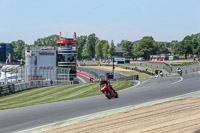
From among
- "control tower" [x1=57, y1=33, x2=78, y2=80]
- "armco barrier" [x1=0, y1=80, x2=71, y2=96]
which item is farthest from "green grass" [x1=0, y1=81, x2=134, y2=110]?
"control tower" [x1=57, y1=33, x2=78, y2=80]

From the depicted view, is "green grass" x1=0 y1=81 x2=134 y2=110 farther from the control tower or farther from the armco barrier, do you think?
the control tower

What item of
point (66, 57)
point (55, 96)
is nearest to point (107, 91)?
point (55, 96)

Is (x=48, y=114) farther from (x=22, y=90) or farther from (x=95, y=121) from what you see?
(x=22, y=90)

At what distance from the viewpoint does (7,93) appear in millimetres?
34969

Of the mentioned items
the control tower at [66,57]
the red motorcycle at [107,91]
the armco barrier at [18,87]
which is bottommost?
the armco barrier at [18,87]

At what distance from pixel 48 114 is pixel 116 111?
291 cm

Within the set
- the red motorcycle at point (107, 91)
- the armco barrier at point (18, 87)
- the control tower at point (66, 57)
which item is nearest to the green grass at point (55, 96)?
the armco barrier at point (18, 87)

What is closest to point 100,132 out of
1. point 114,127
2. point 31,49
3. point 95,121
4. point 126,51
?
point 114,127

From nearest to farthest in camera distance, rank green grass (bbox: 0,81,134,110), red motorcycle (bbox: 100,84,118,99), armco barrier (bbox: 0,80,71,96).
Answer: red motorcycle (bbox: 100,84,118,99) → green grass (bbox: 0,81,134,110) → armco barrier (bbox: 0,80,71,96)

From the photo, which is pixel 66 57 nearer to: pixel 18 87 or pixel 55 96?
pixel 18 87

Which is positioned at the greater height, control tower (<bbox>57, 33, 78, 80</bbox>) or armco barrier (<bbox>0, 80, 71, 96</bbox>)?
control tower (<bbox>57, 33, 78, 80</bbox>)

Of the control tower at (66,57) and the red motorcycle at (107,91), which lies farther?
the control tower at (66,57)

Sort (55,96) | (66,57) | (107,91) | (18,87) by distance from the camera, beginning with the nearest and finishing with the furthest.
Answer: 1. (107,91)
2. (55,96)
3. (18,87)
4. (66,57)

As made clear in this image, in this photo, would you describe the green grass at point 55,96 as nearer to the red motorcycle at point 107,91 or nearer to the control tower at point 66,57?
the red motorcycle at point 107,91
